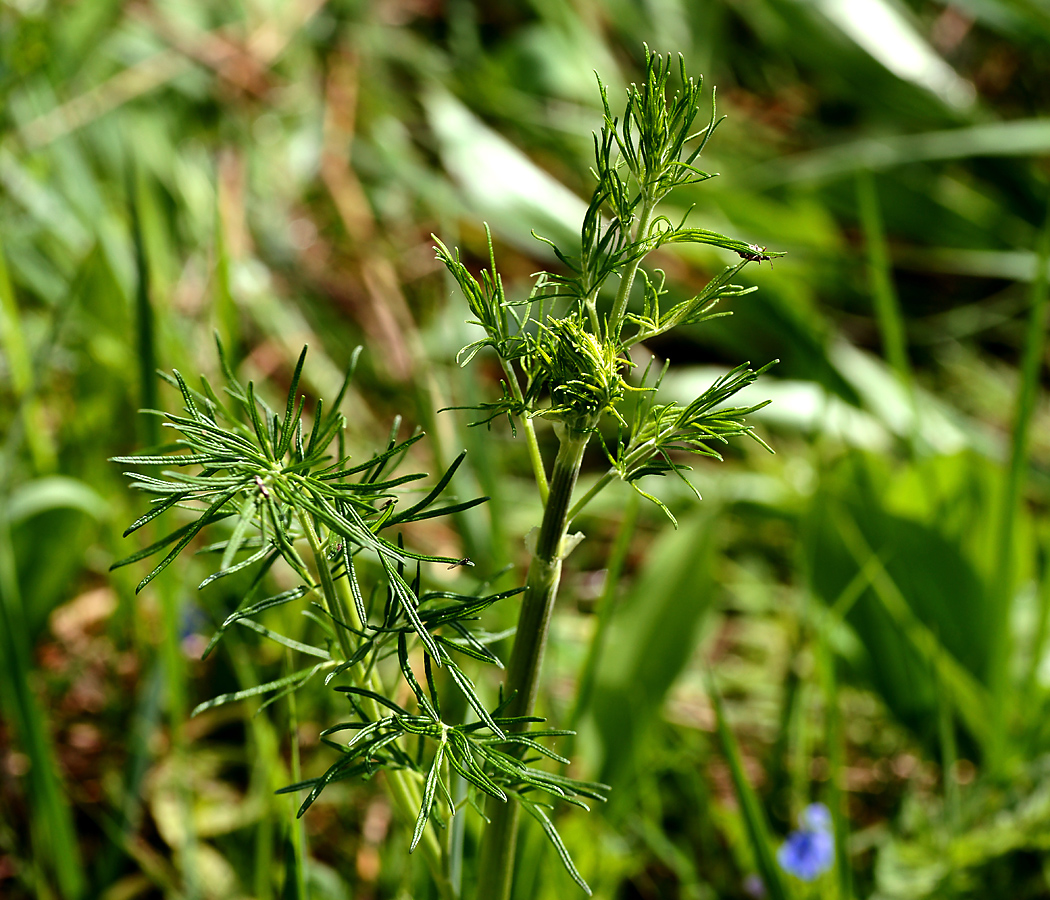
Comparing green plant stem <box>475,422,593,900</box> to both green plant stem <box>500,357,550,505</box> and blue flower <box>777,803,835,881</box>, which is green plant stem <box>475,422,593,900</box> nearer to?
green plant stem <box>500,357,550,505</box>

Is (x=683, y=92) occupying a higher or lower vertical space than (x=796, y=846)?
higher

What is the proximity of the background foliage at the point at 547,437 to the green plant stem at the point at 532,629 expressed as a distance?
0.12 meters

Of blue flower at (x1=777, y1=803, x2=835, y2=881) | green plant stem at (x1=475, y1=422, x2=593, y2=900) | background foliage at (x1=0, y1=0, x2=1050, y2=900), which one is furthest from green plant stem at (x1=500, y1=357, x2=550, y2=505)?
blue flower at (x1=777, y1=803, x2=835, y2=881)

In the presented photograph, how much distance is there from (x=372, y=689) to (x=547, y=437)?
1.00 meters

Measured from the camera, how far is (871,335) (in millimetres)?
1769

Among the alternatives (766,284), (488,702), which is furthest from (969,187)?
(488,702)

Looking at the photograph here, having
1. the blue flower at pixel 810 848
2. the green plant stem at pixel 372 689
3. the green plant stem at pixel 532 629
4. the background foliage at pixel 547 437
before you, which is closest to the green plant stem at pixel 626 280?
the green plant stem at pixel 532 629

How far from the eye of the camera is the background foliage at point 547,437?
0.85m

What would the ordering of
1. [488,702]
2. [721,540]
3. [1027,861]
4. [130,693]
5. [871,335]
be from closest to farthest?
1. [488,702]
2. [1027,861]
3. [130,693]
4. [721,540]
5. [871,335]

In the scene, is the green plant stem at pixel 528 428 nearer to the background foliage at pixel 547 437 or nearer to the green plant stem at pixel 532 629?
the green plant stem at pixel 532 629

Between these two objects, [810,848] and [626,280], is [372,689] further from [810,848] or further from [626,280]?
[810,848]

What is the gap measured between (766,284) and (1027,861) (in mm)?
843

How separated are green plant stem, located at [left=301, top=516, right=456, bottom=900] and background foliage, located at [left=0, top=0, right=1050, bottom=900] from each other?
0.25 feet

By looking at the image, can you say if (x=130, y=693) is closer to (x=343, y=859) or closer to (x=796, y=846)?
(x=343, y=859)
